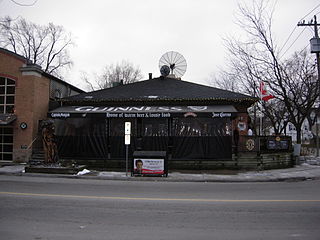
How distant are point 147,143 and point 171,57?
33.8 feet

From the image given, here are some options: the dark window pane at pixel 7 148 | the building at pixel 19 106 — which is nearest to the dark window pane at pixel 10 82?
the building at pixel 19 106

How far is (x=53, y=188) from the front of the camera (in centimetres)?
992

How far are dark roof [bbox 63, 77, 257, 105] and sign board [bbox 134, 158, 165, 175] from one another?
17.1 feet

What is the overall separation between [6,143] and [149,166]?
393 inches

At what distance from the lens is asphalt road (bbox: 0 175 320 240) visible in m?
4.93

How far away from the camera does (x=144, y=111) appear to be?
52.6 ft

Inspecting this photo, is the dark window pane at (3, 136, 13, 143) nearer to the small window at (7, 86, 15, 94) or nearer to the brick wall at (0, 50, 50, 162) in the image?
the brick wall at (0, 50, 50, 162)

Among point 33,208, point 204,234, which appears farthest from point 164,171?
point 204,234

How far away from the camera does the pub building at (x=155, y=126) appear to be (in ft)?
52.6

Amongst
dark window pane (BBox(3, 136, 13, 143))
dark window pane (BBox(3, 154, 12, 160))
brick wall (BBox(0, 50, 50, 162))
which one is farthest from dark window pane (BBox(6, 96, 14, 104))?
dark window pane (BBox(3, 154, 12, 160))

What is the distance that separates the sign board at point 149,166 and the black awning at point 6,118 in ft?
27.9

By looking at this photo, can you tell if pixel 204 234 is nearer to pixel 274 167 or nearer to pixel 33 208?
pixel 33 208

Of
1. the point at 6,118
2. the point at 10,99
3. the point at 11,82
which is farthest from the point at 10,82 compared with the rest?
the point at 6,118

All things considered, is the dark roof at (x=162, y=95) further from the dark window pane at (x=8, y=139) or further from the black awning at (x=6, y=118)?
the dark window pane at (x=8, y=139)
